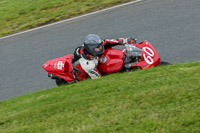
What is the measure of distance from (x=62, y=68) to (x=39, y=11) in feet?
16.8

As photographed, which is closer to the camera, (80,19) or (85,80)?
(85,80)

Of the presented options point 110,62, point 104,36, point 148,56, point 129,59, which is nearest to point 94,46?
point 110,62

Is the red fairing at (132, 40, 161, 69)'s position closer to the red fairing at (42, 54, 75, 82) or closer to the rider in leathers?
the rider in leathers

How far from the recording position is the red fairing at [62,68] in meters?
6.75

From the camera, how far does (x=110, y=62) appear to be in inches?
248

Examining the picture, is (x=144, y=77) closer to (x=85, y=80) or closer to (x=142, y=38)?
(x=85, y=80)

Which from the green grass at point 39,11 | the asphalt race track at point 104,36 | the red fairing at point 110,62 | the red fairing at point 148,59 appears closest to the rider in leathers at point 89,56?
the red fairing at point 110,62

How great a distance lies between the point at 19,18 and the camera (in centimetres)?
1099

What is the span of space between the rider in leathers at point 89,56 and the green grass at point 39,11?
4.21 metres

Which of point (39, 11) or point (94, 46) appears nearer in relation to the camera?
point (94, 46)

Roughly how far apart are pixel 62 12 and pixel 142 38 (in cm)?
366

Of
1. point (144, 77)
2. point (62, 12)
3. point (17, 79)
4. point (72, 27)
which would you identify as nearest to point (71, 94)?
point (144, 77)

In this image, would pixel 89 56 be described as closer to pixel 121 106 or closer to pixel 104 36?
pixel 121 106

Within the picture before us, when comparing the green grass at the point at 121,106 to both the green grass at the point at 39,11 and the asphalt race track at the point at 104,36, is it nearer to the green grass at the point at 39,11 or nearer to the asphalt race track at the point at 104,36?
the asphalt race track at the point at 104,36
